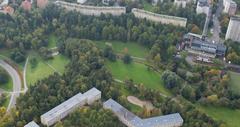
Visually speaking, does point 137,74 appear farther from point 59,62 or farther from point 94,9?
point 94,9

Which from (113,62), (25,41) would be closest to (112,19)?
(113,62)

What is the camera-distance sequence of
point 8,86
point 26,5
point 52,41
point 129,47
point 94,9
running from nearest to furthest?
point 8,86
point 129,47
point 52,41
point 26,5
point 94,9

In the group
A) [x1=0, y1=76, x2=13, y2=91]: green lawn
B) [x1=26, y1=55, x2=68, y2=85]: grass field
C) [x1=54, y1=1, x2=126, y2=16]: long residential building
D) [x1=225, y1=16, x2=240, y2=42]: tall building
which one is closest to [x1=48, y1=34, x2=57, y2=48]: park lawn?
[x1=26, y1=55, x2=68, y2=85]: grass field

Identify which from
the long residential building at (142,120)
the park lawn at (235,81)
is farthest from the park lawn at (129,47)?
the long residential building at (142,120)

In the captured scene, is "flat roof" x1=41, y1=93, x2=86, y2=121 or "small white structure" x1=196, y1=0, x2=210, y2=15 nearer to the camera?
"flat roof" x1=41, y1=93, x2=86, y2=121

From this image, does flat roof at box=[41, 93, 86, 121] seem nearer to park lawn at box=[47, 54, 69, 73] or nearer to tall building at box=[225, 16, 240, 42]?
park lawn at box=[47, 54, 69, 73]

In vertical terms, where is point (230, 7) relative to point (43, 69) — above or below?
above

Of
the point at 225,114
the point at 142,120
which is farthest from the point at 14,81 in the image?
the point at 225,114
